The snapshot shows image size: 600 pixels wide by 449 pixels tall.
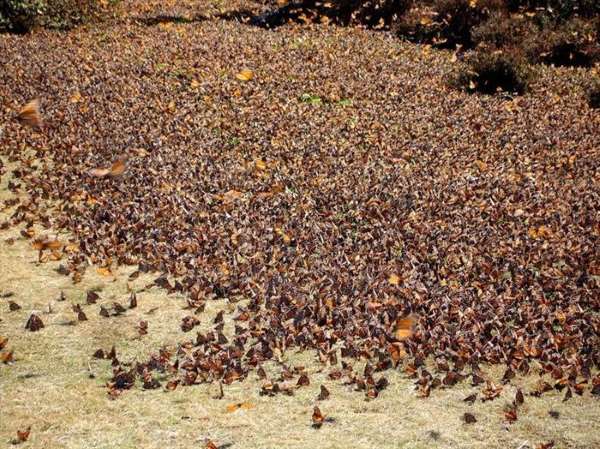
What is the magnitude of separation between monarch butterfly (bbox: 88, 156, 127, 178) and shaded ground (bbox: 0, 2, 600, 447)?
137mm

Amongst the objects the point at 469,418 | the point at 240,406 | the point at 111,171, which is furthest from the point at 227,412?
the point at 111,171

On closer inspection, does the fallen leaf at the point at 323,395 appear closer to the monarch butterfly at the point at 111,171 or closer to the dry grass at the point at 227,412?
the dry grass at the point at 227,412

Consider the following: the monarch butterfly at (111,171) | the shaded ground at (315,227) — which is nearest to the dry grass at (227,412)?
the shaded ground at (315,227)

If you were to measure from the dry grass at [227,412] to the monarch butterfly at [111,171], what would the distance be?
302cm

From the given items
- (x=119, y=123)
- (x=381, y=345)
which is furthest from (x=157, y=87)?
(x=381, y=345)

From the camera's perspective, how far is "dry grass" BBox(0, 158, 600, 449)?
14.1 ft

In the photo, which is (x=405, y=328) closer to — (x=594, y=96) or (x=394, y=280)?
(x=394, y=280)

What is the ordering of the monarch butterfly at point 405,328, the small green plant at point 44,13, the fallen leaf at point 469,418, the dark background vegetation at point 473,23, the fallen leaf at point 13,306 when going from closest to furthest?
Result: the fallen leaf at point 469,418, the monarch butterfly at point 405,328, the fallen leaf at point 13,306, the dark background vegetation at point 473,23, the small green plant at point 44,13

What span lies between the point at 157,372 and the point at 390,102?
22.8 ft

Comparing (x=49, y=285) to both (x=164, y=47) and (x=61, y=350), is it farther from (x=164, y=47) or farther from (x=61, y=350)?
(x=164, y=47)

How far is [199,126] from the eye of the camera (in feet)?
31.8

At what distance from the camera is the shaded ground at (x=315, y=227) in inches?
184

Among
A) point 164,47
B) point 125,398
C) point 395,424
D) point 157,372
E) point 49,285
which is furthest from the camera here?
point 164,47

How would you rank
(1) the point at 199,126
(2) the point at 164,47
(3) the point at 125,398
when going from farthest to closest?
(2) the point at 164,47, (1) the point at 199,126, (3) the point at 125,398
